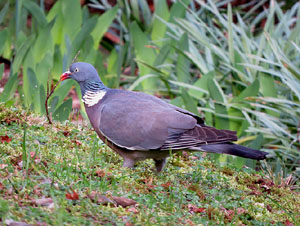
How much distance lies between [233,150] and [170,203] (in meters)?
0.64

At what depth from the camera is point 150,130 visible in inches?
143

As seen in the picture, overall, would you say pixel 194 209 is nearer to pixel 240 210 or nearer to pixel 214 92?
pixel 240 210

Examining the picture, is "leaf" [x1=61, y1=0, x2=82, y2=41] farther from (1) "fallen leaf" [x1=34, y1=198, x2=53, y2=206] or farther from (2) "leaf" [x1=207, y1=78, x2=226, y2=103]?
(1) "fallen leaf" [x1=34, y1=198, x2=53, y2=206]

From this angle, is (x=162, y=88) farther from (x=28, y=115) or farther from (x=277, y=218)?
(x=277, y=218)

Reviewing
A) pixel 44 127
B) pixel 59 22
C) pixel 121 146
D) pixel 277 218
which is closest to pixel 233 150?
pixel 277 218

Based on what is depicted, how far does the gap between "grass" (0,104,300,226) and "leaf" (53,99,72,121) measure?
0.72 ft

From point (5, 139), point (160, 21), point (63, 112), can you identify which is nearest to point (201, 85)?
point (160, 21)

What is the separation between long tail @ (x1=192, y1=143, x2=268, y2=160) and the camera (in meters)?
3.41

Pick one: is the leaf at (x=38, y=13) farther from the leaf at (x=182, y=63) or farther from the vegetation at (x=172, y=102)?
the leaf at (x=182, y=63)

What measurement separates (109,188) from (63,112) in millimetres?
1668

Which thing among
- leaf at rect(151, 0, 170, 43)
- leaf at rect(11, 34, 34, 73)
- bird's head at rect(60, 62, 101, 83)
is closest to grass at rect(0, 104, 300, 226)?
bird's head at rect(60, 62, 101, 83)

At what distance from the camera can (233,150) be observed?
3.49 metres

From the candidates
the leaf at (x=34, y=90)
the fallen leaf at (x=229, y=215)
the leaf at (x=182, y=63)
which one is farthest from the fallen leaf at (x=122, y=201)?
the leaf at (x=182, y=63)

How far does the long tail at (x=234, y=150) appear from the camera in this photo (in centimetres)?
341
